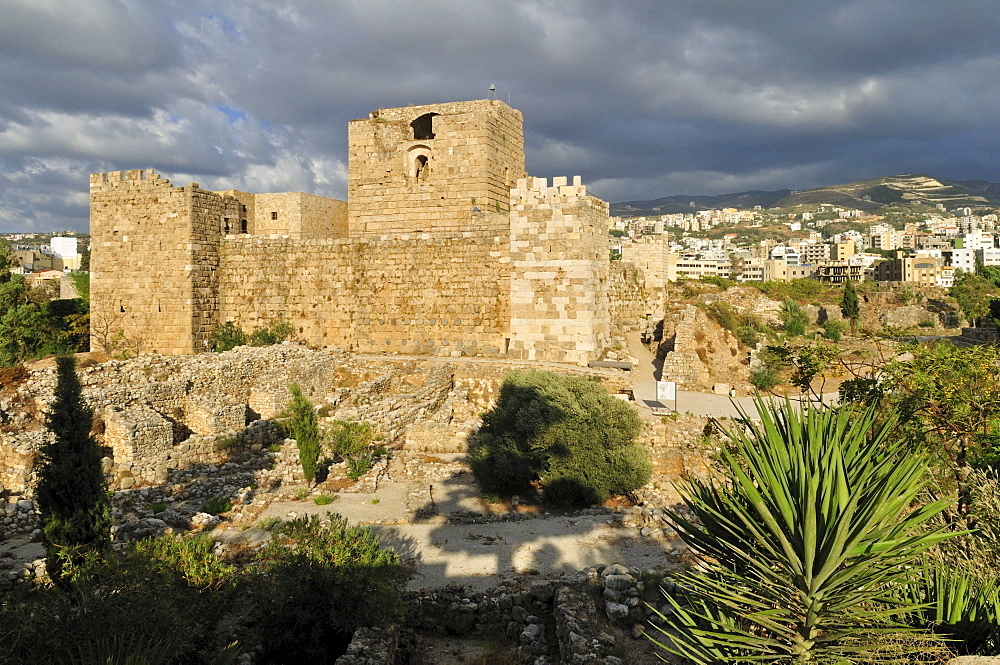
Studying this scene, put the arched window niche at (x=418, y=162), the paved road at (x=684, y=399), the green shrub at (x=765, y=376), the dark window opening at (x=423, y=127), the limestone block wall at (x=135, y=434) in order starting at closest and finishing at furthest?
the limestone block wall at (x=135, y=434) < the paved road at (x=684, y=399) < the green shrub at (x=765, y=376) < the arched window niche at (x=418, y=162) < the dark window opening at (x=423, y=127)

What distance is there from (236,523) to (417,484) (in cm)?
302

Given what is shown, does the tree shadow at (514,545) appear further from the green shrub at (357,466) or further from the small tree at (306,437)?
the small tree at (306,437)

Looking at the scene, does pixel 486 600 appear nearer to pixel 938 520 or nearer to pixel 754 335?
pixel 938 520

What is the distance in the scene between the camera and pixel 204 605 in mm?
5898

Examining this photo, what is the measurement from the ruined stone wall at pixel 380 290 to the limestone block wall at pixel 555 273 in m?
0.78

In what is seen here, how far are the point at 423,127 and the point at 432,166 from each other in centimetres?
238

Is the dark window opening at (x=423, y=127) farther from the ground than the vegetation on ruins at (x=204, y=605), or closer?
farther from the ground

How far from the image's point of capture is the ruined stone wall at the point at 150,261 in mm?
17297

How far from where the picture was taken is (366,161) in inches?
732

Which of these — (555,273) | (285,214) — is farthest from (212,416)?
(285,214)

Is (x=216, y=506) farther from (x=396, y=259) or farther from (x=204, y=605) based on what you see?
(x=396, y=259)

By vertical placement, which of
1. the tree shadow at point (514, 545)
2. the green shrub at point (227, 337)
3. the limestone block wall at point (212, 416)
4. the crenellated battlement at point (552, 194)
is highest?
the crenellated battlement at point (552, 194)

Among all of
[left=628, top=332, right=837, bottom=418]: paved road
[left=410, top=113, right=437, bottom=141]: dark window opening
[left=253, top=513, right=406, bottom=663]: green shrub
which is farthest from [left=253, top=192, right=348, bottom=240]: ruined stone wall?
[left=253, top=513, right=406, bottom=663]: green shrub

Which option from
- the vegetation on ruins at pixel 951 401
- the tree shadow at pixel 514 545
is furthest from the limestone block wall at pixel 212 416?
the vegetation on ruins at pixel 951 401
